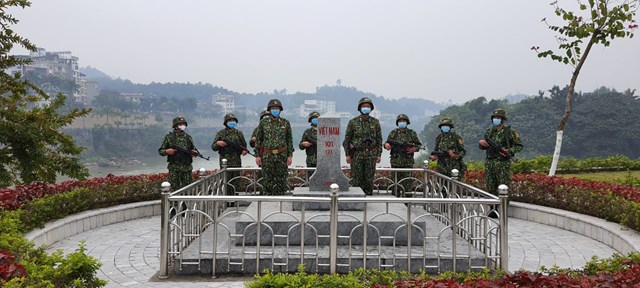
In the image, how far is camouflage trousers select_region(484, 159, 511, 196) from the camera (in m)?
9.27

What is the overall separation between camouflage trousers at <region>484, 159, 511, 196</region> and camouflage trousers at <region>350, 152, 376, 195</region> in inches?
83.5

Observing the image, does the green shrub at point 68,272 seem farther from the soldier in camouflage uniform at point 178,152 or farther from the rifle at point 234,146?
the rifle at point 234,146

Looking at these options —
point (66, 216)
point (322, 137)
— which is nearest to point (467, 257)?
point (322, 137)

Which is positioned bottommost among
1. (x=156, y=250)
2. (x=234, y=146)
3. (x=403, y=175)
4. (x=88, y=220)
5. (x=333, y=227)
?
(x=156, y=250)

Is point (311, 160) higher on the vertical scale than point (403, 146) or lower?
lower

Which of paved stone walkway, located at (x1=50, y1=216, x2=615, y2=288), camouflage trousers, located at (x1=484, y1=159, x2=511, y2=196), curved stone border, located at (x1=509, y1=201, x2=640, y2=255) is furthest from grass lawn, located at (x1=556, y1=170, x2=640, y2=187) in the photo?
paved stone walkway, located at (x1=50, y1=216, x2=615, y2=288)

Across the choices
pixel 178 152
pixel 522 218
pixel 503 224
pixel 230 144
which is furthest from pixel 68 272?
pixel 522 218

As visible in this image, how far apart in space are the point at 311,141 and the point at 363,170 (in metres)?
1.93

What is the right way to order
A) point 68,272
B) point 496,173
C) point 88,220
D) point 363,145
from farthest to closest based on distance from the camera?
point 496,173
point 363,145
point 88,220
point 68,272

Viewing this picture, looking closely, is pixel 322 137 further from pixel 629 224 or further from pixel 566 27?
pixel 566 27

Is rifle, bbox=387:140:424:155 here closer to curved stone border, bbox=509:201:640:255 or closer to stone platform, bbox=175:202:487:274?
curved stone border, bbox=509:201:640:255

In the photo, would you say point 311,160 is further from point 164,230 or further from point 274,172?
point 164,230

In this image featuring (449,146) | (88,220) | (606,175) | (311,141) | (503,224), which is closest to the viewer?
(503,224)

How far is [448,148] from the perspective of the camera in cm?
992
